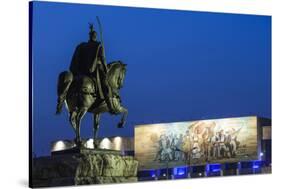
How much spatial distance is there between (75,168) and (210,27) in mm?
2878

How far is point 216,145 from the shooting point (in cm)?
1042

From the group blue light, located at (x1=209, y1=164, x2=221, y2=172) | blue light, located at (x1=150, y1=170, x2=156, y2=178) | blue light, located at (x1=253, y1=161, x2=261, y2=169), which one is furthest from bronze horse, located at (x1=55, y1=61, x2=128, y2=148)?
blue light, located at (x1=253, y1=161, x2=261, y2=169)

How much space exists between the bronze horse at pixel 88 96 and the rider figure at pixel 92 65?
5 cm

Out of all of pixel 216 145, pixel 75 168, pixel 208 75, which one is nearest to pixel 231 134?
pixel 216 145

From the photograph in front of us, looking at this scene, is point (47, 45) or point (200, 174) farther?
point (200, 174)

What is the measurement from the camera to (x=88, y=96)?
30.5ft

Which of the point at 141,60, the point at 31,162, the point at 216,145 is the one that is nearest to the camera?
the point at 31,162

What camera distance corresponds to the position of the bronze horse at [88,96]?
9188 mm

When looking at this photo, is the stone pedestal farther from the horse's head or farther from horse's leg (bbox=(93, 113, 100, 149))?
the horse's head

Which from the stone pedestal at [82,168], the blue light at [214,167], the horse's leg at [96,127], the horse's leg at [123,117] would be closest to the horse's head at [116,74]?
the horse's leg at [123,117]

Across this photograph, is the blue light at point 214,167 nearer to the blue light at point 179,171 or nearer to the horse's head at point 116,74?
the blue light at point 179,171

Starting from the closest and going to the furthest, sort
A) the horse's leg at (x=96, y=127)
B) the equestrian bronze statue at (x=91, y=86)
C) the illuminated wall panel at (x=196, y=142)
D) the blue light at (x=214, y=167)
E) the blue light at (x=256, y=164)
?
1. the equestrian bronze statue at (x=91, y=86)
2. the horse's leg at (x=96, y=127)
3. the illuminated wall panel at (x=196, y=142)
4. the blue light at (x=214, y=167)
5. the blue light at (x=256, y=164)

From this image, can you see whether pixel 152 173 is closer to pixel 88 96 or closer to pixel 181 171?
pixel 181 171
